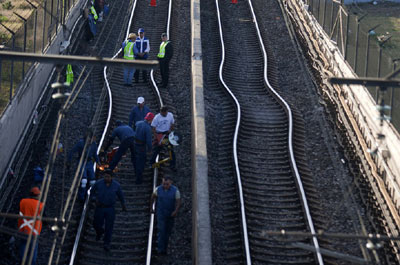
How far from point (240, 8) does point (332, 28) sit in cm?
716

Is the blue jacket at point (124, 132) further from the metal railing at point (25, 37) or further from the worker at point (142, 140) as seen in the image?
the metal railing at point (25, 37)

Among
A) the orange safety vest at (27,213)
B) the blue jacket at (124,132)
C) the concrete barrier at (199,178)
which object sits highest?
the orange safety vest at (27,213)

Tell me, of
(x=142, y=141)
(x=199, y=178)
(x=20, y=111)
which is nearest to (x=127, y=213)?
(x=142, y=141)

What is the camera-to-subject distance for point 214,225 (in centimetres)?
1583

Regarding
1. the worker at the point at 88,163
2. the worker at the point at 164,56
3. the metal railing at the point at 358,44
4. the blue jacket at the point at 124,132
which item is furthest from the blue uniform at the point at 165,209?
the worker at the point at 164,56

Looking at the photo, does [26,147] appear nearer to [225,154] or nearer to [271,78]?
[225,154]

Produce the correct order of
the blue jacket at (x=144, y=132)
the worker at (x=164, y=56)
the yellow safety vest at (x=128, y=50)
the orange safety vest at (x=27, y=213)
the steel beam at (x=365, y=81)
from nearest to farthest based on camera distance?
the steel beam at (x=365, y=81), the orange safety vest at (x=27, y=213), the blue jacket at (x=144, y=132), the worker at (x=164, y=56), the yellow safety vest at (x=128, y=50)

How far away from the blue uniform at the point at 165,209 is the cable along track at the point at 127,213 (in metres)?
0.54

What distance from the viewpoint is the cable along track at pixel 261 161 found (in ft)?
49.5

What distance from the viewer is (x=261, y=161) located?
18578mm

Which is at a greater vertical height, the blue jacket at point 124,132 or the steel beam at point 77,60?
the steel beam at point 77,60

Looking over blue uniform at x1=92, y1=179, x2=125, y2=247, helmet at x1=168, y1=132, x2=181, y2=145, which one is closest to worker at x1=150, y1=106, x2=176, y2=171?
helmet at x1=168, y1=132, x2=181, y2=145

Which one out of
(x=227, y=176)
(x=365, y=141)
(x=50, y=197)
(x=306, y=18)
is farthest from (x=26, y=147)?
(x=306, y=18)

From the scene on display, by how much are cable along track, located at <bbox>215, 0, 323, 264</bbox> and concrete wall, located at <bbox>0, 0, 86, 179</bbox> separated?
4942mm
